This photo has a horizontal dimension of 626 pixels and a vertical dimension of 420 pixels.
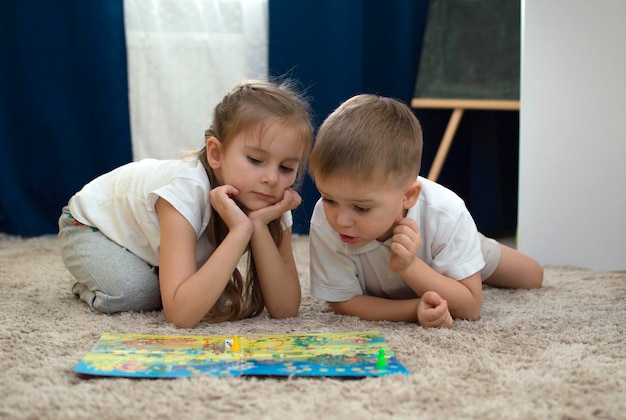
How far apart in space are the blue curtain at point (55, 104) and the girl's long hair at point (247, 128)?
1.12m

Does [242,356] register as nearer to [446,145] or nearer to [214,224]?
[214,224]

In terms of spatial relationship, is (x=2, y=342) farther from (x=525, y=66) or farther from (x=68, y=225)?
(x=525, y=66)

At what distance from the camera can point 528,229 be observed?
1.78 meters

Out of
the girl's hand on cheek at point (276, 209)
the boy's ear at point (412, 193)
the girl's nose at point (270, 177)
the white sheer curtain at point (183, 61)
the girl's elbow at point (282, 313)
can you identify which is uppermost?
the white sheer curtain at point (183, 61)

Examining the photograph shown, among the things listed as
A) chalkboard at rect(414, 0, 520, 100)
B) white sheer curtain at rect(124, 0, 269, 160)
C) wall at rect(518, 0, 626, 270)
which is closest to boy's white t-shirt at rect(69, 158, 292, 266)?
wall at rect(518, 0, 626, 270)

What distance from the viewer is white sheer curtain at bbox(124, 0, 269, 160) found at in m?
2.24

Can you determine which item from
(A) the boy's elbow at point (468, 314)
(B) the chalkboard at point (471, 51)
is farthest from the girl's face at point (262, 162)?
(B) the chalkboard at point (471, 51)

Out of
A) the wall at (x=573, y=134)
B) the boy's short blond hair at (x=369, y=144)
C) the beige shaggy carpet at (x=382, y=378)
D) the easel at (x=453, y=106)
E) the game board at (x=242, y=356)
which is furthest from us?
the easel at (x=453, y=106)

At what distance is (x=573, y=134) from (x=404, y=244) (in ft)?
2.88

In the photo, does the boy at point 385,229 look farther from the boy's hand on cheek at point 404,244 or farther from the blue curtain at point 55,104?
the blue curtain at point 55,104

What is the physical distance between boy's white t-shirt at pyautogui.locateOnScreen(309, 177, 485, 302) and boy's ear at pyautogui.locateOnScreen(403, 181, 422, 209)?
3cm

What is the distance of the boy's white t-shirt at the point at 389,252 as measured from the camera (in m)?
1.15

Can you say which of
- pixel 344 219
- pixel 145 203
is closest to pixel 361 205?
pixel 344 219

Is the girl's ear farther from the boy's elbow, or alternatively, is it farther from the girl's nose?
the boy's elbow
